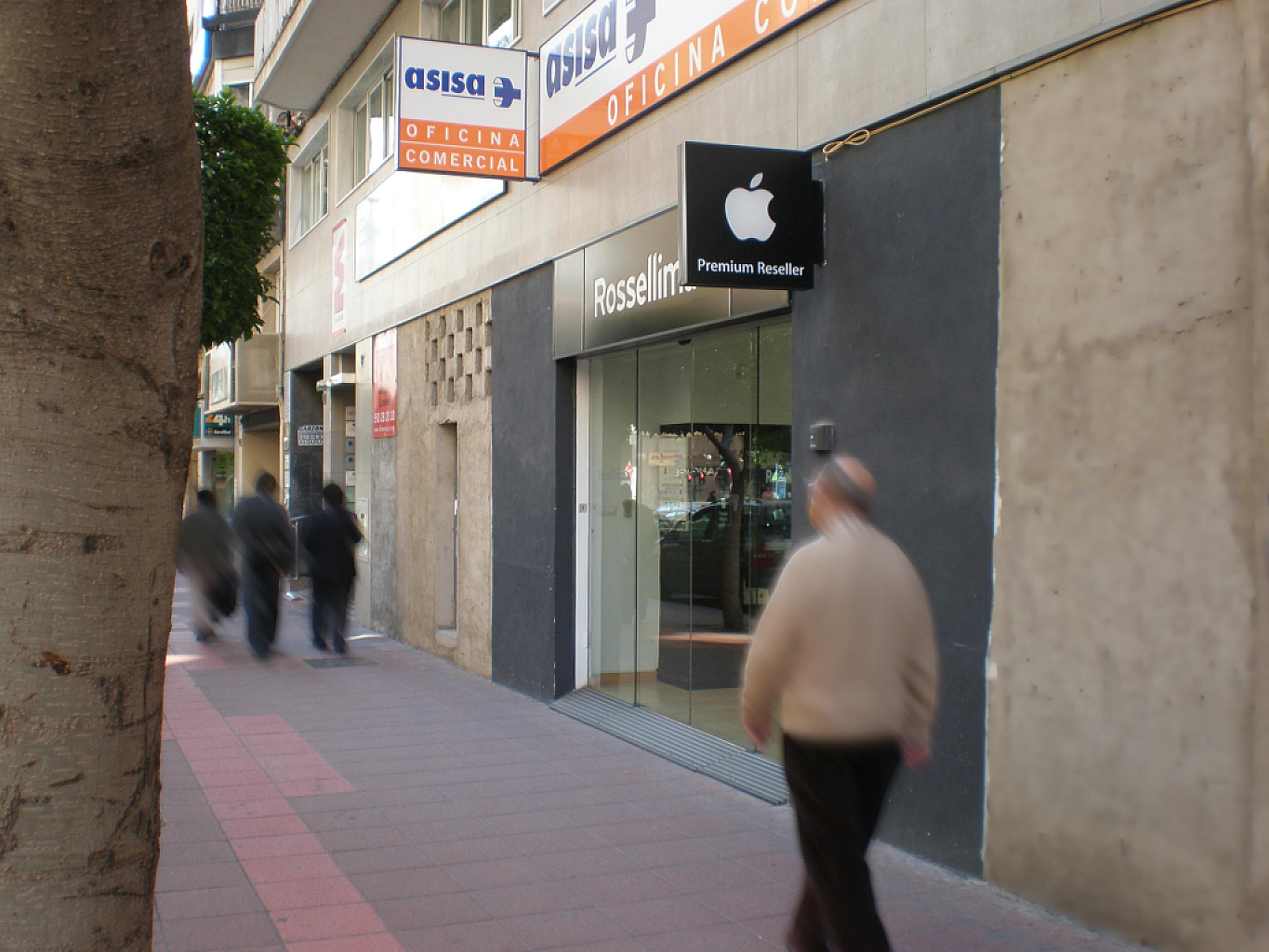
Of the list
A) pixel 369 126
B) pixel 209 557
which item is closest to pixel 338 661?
pixel 209 557

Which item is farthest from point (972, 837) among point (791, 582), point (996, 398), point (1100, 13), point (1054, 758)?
point (1100, 13)

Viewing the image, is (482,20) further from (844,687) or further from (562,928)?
(844,687)

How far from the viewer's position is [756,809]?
682cm

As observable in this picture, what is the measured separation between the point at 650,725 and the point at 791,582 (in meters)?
5.28

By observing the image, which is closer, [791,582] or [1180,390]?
[791,582]

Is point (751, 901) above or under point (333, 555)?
under

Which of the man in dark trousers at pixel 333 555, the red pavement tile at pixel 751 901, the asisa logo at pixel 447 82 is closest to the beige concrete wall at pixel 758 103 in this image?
the asisa logo at pixel 447 82

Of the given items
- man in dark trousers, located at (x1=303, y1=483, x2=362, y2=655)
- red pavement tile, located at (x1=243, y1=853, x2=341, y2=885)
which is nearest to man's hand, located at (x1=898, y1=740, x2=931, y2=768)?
red pavement tile, located at (x1=243, y1=853, x2=341, y2=885)

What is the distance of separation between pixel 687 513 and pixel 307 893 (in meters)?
4.13

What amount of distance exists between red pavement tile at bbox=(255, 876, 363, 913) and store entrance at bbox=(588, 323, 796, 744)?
326 centimetres

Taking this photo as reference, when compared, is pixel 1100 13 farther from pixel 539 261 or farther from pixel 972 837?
pixel 539 261

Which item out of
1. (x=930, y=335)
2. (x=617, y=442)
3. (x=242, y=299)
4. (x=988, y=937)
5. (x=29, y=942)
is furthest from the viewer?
(x=242, y=299)

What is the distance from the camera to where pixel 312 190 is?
20.6 m

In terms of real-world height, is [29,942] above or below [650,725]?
above
